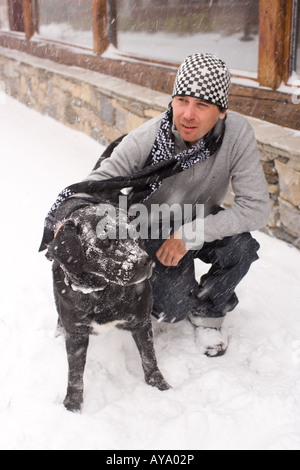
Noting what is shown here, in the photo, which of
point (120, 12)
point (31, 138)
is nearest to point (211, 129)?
point (120, 12)

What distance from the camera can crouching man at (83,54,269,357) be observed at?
7.61 ft

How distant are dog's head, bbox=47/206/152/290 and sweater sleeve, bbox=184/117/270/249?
0.75 metres

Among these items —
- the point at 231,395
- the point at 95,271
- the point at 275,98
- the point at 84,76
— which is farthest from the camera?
the point at 84,76

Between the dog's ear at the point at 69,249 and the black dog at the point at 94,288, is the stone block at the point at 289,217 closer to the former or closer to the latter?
the black dog at the point at 94,288

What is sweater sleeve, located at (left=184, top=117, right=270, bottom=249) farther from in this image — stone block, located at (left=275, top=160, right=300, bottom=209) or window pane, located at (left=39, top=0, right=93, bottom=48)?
window pane, located at (left=39, top=0, right=93, bottom=48)

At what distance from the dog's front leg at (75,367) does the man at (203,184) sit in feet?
2.17

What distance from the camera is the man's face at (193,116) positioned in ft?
7.56

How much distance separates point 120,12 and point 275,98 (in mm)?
3233

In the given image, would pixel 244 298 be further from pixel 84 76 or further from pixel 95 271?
pixel 84 76

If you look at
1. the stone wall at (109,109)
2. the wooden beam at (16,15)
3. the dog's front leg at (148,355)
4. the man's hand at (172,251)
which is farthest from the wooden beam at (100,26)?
the dog's front leg at (148,355)

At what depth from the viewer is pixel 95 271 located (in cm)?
184

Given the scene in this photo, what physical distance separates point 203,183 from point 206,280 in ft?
1.95

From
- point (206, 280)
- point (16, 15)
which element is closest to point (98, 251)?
point (206, 280)

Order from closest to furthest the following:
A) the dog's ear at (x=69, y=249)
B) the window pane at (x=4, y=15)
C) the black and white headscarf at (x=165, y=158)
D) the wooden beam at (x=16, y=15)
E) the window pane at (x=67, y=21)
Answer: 1. the dog's ear at (x=69, y=249)
2. the black and white headscarf at (x=165, y=158)
3. the window pane at (x=67, y=21)
4. the wooden beam at (x=16, y=15)
5. the window pane at (x=4, y=15)
